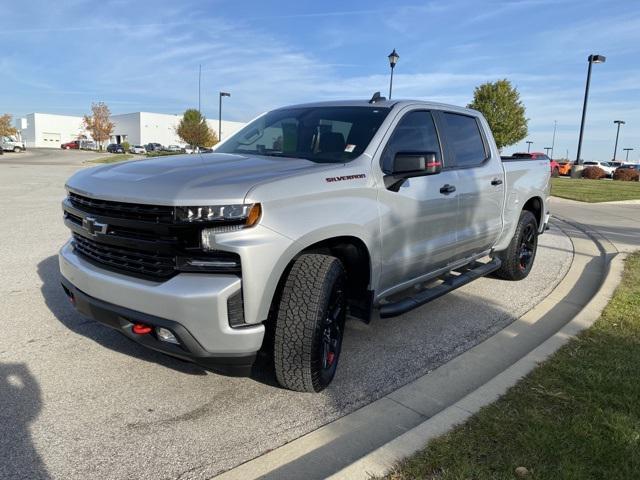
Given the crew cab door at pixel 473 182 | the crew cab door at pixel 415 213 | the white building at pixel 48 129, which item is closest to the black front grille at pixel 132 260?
the crew cab door at pixel 415 213

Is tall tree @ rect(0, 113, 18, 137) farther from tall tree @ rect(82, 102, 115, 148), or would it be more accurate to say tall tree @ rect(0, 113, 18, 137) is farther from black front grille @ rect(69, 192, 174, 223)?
black front grille @ rect(69, 192, 174, 223)

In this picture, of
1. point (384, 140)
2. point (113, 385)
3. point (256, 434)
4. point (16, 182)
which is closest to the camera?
point (256, 434)

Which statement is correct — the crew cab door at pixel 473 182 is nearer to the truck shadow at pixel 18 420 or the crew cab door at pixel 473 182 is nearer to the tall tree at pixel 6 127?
the truck shadow at pixel 18 420

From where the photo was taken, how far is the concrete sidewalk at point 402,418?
2.48 meters

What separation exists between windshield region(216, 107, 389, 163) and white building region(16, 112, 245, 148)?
9438cm

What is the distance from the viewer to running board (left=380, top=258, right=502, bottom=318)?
3686 millimetres

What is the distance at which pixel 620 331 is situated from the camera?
13.7ft

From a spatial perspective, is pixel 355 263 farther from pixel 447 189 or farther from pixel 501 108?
pixel 501 108

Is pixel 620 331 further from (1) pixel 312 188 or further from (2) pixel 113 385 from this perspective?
(2) pixel 113 385

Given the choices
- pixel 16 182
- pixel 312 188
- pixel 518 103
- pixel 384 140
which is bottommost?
pixel 16 182

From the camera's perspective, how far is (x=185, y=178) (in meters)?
2.84

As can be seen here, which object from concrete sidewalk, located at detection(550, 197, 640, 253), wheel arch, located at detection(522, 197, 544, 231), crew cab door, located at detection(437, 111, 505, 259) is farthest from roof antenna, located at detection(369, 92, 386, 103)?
concrete sidewalk, located at detection(550, 197, 640, 253)

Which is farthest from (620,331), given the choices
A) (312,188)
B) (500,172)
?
(312,188)

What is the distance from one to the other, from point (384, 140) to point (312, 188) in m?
0.96
